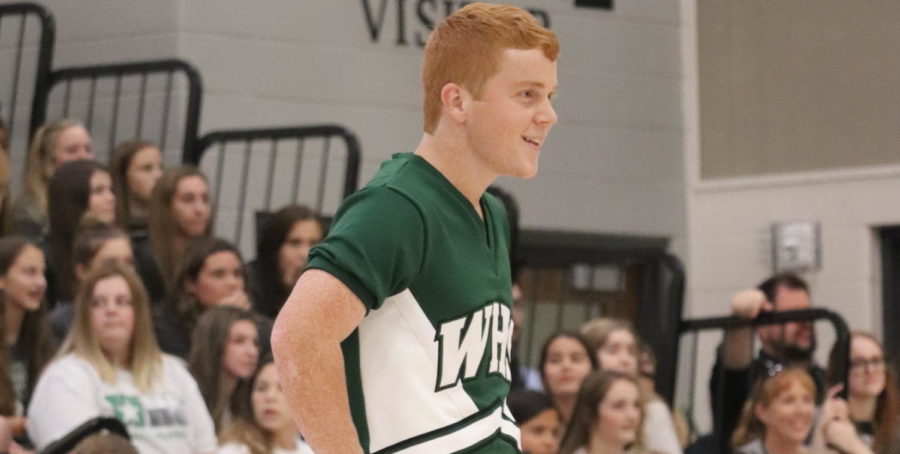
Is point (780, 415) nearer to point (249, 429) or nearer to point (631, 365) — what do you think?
point (631, 365)

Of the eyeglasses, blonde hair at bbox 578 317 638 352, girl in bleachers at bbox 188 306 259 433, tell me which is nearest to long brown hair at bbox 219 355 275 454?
girl in bleachers at bbox 188 306 259 433

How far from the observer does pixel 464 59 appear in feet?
7.86

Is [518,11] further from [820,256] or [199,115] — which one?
[820,256]

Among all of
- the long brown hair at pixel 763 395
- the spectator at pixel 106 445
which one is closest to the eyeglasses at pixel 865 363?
the long brown hair at pixel 763 395

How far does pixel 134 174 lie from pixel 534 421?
1.70 m

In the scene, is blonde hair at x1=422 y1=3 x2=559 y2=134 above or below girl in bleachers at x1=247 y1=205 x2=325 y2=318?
above

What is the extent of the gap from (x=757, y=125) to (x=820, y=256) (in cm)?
69

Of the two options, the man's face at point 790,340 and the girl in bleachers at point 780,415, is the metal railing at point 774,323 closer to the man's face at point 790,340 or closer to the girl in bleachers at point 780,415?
the man's face at point 790,340

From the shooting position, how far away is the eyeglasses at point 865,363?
6.44 m

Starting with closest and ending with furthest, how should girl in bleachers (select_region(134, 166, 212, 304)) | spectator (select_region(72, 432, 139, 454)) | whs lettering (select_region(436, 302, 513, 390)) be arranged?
1. whs lettering (select_region(436, 302, 513, 390))
2. spectator (select_region(72, 432, 139, 454))
3. girl in bleachers (select_region(134, 166, 212, 304))

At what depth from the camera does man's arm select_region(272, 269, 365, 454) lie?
227 cm

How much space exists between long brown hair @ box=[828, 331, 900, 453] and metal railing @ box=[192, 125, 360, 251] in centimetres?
208

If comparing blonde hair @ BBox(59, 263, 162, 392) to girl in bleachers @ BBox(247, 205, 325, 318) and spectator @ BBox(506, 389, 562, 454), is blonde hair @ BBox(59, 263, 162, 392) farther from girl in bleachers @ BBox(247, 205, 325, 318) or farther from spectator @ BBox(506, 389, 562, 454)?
spectator @ BBox(506, 389, 562, 454)

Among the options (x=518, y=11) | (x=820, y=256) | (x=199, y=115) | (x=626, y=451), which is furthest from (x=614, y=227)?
(x=518, y=11)
